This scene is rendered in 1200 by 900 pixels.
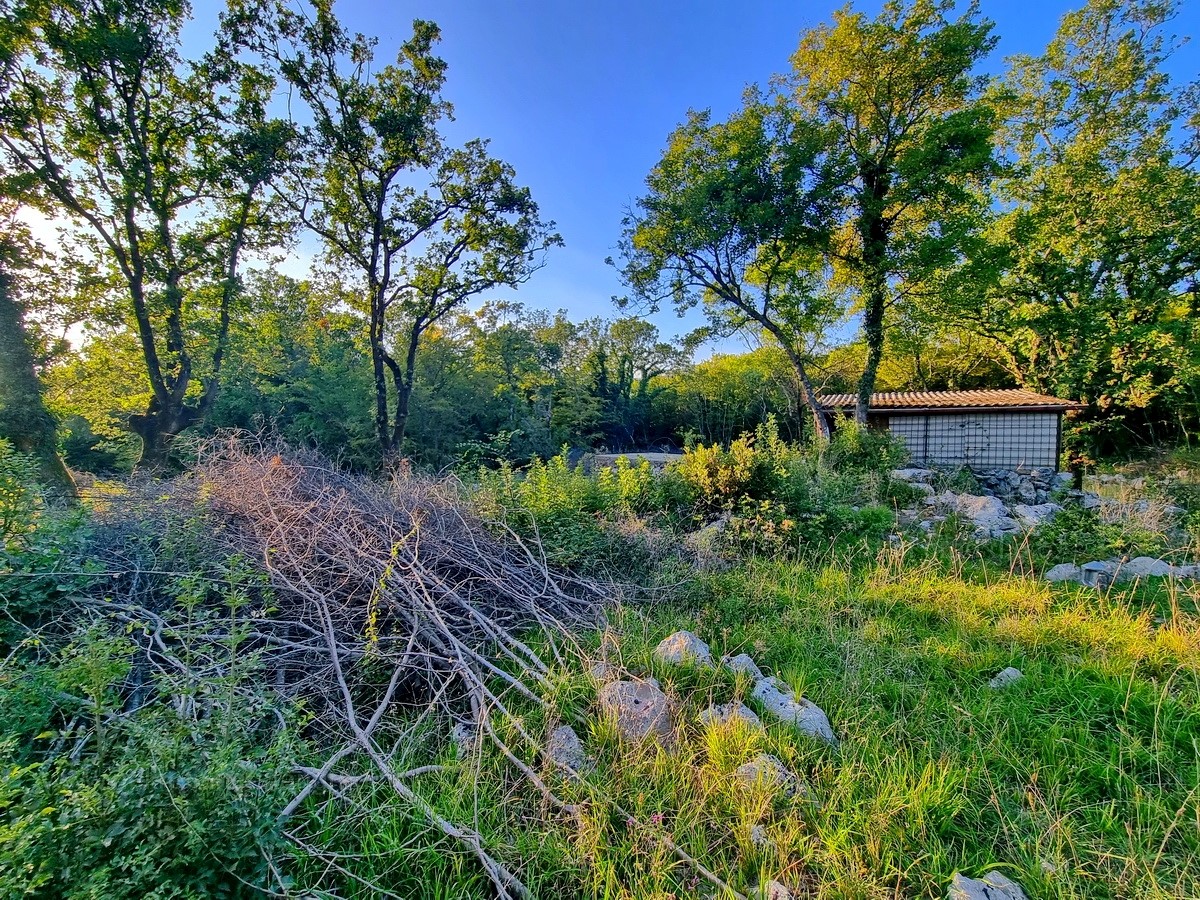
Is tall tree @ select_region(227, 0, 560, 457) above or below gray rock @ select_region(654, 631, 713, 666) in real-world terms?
above

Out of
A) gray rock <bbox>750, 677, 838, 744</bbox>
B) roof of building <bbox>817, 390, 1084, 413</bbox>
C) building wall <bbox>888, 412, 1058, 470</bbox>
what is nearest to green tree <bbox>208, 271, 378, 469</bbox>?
gray rock <bbox>750, 677, 838, 744</bbox>

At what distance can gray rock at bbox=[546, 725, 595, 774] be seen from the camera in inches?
68.7

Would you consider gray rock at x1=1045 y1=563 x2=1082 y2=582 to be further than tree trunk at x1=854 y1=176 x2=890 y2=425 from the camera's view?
No

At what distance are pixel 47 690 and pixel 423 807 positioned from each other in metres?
A: 1.50

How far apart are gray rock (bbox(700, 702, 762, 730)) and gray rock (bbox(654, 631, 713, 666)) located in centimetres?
30

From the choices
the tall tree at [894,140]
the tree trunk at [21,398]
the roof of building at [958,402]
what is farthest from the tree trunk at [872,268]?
the tree trunk at [21,398]

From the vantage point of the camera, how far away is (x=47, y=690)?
1632 millimetres

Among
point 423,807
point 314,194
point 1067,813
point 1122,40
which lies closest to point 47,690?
point 423,807

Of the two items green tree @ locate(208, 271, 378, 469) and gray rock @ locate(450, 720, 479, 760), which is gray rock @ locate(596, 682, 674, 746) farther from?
green tree @ locate(208, 271, 378, 469)

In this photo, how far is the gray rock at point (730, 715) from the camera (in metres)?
1.94

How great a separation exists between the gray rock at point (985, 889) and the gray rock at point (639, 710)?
956 millimetres

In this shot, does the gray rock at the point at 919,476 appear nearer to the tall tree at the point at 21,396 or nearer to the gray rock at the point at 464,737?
the gray rock at the point at 464,737

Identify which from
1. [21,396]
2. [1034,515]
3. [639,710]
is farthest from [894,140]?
[21,396]

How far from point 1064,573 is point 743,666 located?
132 inches
